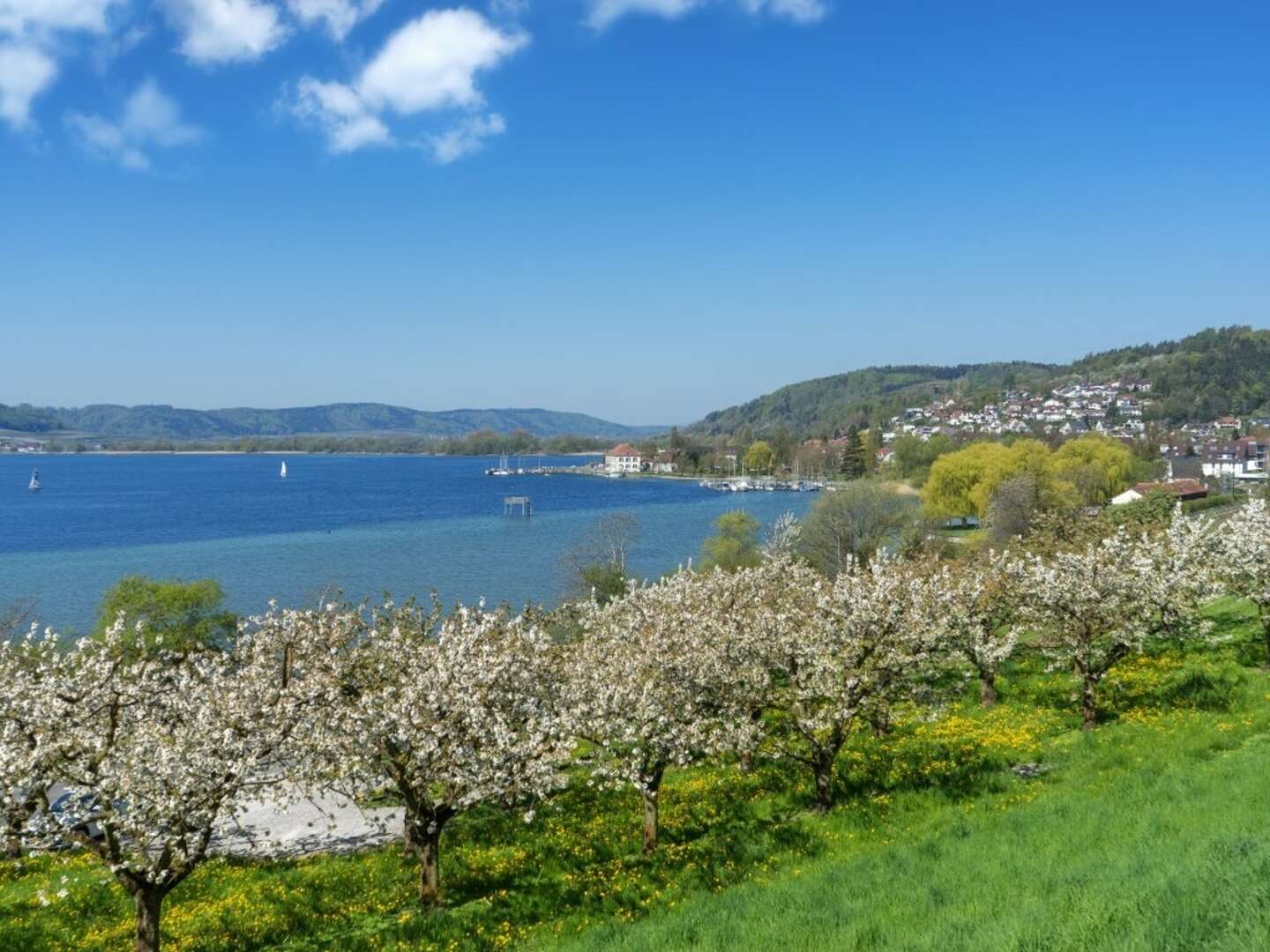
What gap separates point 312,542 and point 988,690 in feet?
316

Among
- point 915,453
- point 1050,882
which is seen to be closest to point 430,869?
point 1050,882

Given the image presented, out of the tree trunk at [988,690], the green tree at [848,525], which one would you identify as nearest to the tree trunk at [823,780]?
the tree trunk at [988,690]

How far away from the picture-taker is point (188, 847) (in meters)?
13.0

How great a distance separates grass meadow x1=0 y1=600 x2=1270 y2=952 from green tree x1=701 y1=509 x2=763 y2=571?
4028 cm

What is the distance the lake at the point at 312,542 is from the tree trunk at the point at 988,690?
78.2 feet

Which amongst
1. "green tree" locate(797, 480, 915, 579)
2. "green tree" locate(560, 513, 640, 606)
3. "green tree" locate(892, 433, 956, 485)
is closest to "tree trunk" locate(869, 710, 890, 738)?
"green tree" locate(560, 513, 640, 606)

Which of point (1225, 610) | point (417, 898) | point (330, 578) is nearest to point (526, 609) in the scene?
point (417, 898)

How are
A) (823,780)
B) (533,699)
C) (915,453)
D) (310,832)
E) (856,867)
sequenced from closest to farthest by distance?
(856,867) < (533,699) < (823,780) < (310,832) < (915,453)

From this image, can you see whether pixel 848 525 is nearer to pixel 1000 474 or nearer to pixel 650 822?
pixel 1000 474

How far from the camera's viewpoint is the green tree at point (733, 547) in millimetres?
64688

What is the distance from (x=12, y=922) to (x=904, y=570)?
22.8 m

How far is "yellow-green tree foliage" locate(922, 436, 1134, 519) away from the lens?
9457 centimetres

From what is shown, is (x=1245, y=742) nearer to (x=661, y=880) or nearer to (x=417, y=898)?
(x=661, y=880)

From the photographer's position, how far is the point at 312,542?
109 m
